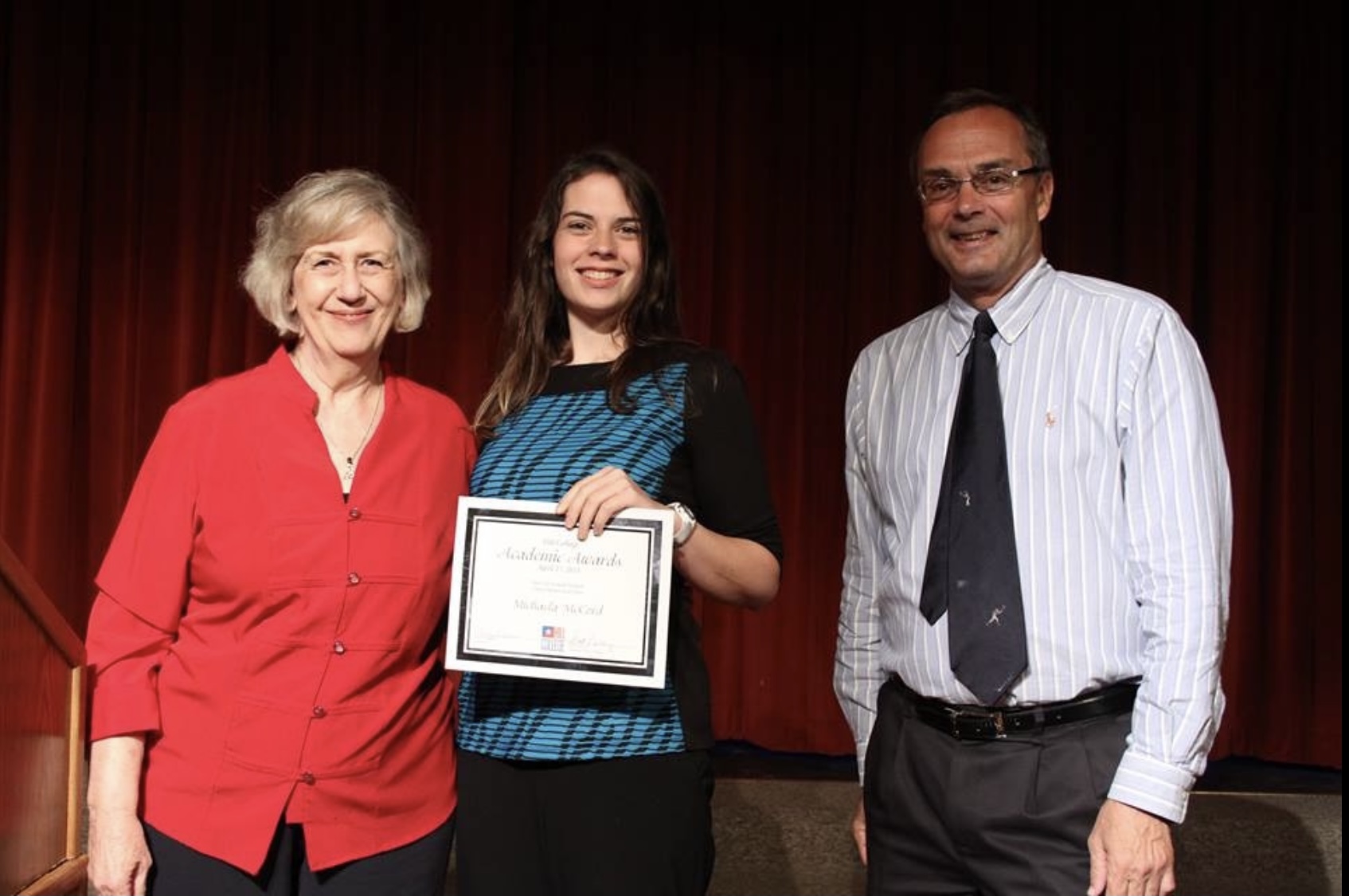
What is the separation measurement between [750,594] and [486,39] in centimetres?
358

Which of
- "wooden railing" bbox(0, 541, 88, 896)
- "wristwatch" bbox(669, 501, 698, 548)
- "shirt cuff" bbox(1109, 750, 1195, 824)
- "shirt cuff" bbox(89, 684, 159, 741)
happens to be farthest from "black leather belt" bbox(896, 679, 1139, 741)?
"wooden railing" bbox(0, 541, 88, 896)

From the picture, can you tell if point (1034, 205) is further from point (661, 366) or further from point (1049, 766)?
point (1049, 766)

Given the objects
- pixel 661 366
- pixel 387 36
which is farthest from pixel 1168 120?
pixel 661 366

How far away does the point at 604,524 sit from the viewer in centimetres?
171

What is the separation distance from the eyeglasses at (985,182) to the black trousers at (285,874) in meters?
1.27

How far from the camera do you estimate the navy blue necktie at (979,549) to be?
1.88 m

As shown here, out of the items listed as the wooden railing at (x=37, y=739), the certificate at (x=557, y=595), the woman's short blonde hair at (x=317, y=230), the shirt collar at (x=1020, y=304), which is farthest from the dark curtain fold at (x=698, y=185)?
the certificate at (x=557, y=595)

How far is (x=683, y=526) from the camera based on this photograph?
1.77 m

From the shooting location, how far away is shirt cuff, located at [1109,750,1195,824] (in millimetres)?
1715

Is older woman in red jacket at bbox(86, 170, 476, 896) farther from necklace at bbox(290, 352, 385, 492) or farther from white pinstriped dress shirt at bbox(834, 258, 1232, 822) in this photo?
white pinstriped dress shirt at bbox(834, 258, 1232, 822)

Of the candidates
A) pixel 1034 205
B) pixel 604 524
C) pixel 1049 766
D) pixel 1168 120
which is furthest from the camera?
pixel 1168 120

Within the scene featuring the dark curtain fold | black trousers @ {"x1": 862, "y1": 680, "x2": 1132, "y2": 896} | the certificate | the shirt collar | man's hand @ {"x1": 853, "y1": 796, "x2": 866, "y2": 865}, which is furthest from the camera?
the dark curtain fold

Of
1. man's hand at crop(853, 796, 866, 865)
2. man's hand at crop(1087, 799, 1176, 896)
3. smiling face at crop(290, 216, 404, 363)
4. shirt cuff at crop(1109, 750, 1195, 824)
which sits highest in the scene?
smiling face at crop(290, 216, 404, 363)

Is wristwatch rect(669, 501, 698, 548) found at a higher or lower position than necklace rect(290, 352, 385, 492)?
lower
